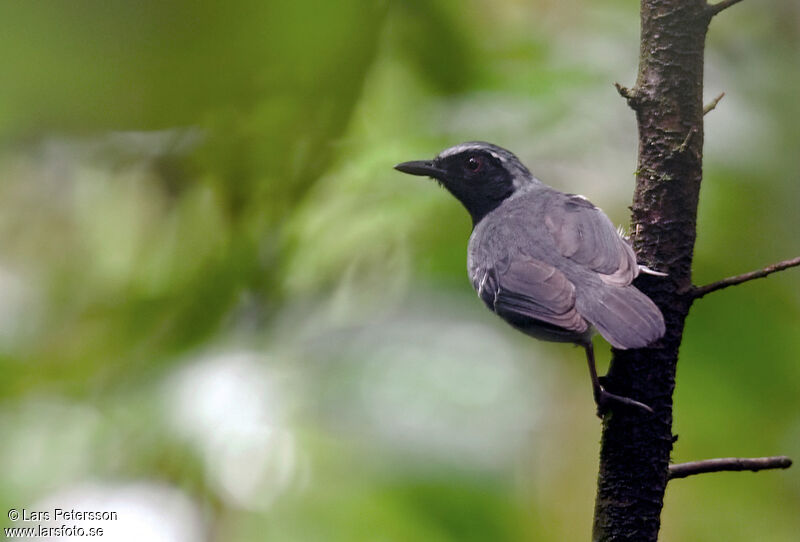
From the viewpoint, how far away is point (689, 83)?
76 cm

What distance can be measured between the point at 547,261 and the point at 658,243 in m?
0.13

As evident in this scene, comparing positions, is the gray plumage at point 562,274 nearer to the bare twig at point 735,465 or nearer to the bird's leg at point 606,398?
the bird's leg at point 606,398

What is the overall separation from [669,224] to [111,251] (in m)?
1.17

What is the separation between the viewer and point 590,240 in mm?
813

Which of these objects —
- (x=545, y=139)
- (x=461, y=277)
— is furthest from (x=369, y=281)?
(x=545, y=139)

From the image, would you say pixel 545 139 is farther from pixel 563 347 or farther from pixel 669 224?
pixel 669 224

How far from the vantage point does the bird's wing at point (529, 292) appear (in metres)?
0.74

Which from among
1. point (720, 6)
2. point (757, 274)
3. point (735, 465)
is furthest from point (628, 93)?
point (735, 465)

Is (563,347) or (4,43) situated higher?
(4,43)

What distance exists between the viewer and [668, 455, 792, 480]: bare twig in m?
0.69

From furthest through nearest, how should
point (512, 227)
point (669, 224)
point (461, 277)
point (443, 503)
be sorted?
1. point (461, 277)
2. point (443, 503)
3. point (512, 227)
4. point (669, 224)

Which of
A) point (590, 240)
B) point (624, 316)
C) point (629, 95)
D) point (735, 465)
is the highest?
point (629, 95)

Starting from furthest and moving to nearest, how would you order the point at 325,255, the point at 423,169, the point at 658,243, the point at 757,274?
the point at 325,255
the point at 423,169
the point at 658,243
the point at 757,274

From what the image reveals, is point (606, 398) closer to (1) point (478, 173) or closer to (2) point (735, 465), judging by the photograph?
(2) point (735, 465)
